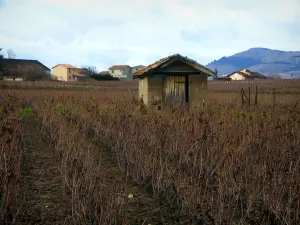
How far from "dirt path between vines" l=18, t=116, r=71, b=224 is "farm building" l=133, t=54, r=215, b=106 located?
689 centimetres

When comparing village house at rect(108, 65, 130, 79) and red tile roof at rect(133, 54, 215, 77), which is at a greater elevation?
village house at rect(108, 65, 130, 79)

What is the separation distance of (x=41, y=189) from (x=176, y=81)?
1038 centimetres

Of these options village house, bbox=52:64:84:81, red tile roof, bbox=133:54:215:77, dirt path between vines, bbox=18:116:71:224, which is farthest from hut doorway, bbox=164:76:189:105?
village house, bbox=52:64:84:81

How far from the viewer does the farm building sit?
14.4 m

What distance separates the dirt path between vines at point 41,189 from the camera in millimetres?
4000

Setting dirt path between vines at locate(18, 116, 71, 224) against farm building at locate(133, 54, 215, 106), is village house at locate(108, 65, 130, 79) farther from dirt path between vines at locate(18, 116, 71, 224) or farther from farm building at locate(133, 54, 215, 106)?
dirt path between vines at locate(18, 116, 71, 224)

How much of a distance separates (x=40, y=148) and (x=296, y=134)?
6.52 m

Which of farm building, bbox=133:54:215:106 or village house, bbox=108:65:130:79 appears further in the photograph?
village house, bbox=108:65:130:79

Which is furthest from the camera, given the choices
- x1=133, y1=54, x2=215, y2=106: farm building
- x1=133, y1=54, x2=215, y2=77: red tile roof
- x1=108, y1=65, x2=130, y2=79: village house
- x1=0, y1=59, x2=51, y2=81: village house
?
x1=108, y1=65, x2=130, y2=79: village house

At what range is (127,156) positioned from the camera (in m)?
6.41

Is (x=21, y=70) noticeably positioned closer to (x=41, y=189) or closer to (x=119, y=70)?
(x=119, y=70)

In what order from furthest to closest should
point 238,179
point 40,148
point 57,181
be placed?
point 40,148
point 57,181
point 238,179

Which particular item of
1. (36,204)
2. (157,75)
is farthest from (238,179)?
(157,75)

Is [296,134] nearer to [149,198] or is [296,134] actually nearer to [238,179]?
[238,179]
